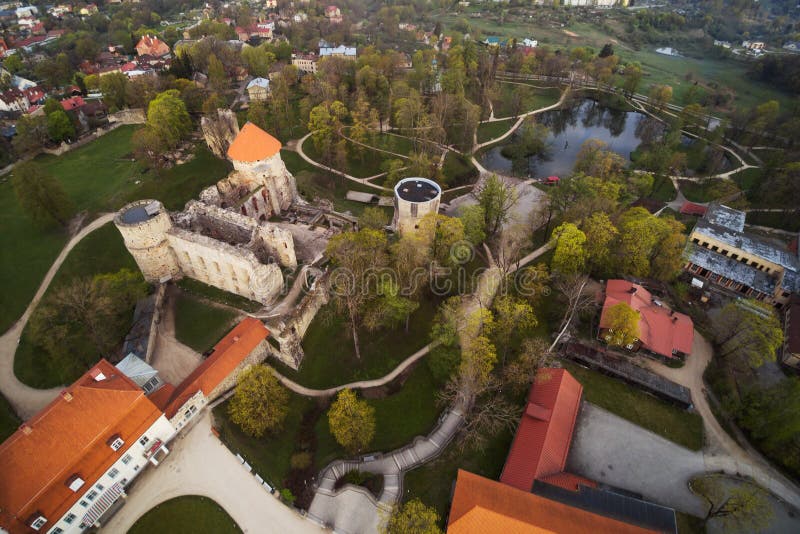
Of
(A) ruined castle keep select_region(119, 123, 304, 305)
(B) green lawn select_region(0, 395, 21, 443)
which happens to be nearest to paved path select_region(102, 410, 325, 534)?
(B) green lawn select_region(0, 395, 21, 443)

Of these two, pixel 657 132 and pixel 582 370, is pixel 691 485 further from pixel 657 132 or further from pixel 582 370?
pixel 657 132

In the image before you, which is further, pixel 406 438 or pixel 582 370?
pixel 582 370

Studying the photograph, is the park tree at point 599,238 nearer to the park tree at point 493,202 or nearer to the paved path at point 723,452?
the park tree at point 493,202

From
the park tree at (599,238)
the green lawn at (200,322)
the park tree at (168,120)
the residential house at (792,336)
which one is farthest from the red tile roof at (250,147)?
the residential house at (792,336)

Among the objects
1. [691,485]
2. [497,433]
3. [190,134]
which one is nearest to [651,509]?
[691,485]

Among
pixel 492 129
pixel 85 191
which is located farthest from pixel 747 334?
pixel 85 191

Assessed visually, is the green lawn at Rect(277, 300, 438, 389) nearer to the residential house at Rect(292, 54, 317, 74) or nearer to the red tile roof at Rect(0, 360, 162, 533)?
the red tile roof at Rect(0, 360, 162, 533)

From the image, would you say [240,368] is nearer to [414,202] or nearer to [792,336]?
[414,202]
